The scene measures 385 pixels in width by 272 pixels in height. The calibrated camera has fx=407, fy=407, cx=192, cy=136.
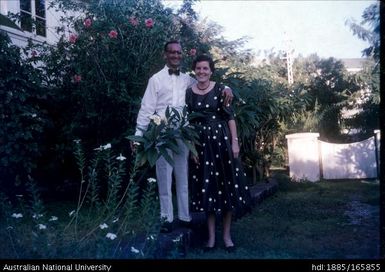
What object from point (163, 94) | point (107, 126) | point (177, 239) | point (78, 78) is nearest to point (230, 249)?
point (177, 239)

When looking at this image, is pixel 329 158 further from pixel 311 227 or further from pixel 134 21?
pixel 134 21

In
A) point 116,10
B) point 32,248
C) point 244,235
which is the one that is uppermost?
point 116,10

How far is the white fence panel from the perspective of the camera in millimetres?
8391

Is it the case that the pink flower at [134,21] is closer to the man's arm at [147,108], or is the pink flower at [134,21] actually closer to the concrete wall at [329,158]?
the man's arm at [147,108]

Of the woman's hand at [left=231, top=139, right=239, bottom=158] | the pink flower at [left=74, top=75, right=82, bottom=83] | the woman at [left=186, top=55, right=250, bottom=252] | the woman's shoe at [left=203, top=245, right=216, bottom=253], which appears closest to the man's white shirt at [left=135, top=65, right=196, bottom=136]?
the woman at [left=186, top=55, right=250, bottom=252]

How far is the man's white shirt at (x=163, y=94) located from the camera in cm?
417

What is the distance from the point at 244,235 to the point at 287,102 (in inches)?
166

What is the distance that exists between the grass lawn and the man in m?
0.51

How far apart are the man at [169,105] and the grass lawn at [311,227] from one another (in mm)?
512

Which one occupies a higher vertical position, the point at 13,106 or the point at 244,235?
the point at 13,106

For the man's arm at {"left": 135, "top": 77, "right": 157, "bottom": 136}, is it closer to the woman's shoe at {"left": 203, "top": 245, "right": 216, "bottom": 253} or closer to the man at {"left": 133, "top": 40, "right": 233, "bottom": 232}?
the man at {"left": 133, "top": 40, "right": 233, "bottom": 232}

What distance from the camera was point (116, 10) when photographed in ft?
19.7
